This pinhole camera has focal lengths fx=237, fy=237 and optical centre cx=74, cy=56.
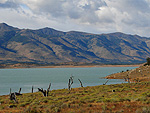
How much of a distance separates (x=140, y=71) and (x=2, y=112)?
85741 mm

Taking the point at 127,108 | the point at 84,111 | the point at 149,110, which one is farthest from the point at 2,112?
the point at 149,110

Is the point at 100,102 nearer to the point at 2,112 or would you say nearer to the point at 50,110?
the point at 50,110

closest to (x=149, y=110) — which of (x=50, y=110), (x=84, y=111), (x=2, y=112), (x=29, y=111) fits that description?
(x=84, y=111)

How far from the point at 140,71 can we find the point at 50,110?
8455cm

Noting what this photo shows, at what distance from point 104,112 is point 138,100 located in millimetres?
8459

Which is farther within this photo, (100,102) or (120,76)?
(120,76)

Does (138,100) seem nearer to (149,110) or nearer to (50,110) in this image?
(149,110)

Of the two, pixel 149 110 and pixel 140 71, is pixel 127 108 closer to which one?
pixel 149 110

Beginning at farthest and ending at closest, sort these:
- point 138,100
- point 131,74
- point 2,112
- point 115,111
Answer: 1. point 131,74
2. point 138,100
3. point 2,112
4. point 115,111

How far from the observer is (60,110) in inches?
931

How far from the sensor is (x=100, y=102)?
1109 inches

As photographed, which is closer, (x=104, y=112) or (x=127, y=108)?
(x=104, y=112)

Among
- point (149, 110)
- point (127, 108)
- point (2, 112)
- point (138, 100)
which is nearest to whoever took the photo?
point (149, 110)

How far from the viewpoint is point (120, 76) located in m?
108
